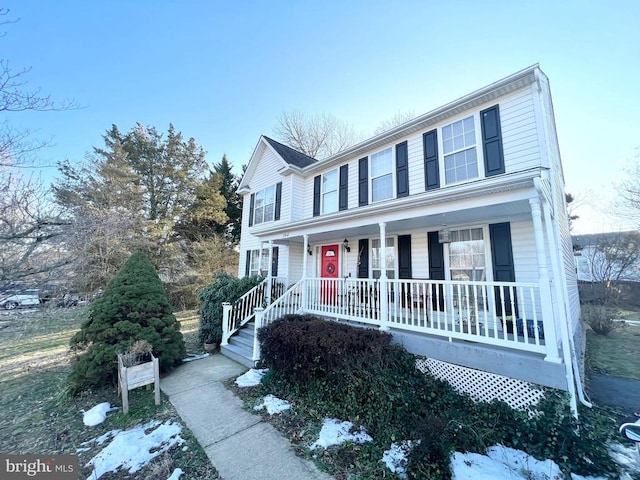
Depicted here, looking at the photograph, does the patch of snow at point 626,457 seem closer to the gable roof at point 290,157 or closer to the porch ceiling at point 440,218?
the porch ceiling at point 440,218

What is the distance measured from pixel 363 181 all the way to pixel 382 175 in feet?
2.33

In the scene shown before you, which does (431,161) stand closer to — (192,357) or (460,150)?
(460,150)

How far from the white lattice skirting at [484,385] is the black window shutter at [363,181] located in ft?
17.1

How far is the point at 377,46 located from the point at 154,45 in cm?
724

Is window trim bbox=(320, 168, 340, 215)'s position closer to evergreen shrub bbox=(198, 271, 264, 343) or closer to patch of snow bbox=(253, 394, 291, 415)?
evergreen shrub bbox=(198, 271, 264, 343)

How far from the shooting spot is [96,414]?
436 cm

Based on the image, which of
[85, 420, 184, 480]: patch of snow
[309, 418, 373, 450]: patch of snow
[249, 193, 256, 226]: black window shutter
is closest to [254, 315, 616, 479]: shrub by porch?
[309, 418, 373, 450]: patch of snow

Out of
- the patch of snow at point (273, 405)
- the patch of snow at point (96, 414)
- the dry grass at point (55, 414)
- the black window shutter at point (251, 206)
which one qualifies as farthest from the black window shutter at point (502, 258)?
the black window shutter at point (251, 206)

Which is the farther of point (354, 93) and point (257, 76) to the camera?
A: point (354, 93)

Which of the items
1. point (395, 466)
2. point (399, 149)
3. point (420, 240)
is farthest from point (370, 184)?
point (395, 466)

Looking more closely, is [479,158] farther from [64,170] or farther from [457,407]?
[64,170]

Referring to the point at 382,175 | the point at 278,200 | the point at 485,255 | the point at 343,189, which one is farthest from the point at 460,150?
the point at 278,200

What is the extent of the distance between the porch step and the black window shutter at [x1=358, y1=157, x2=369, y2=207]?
5.35 m

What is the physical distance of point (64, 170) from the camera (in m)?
14.5
